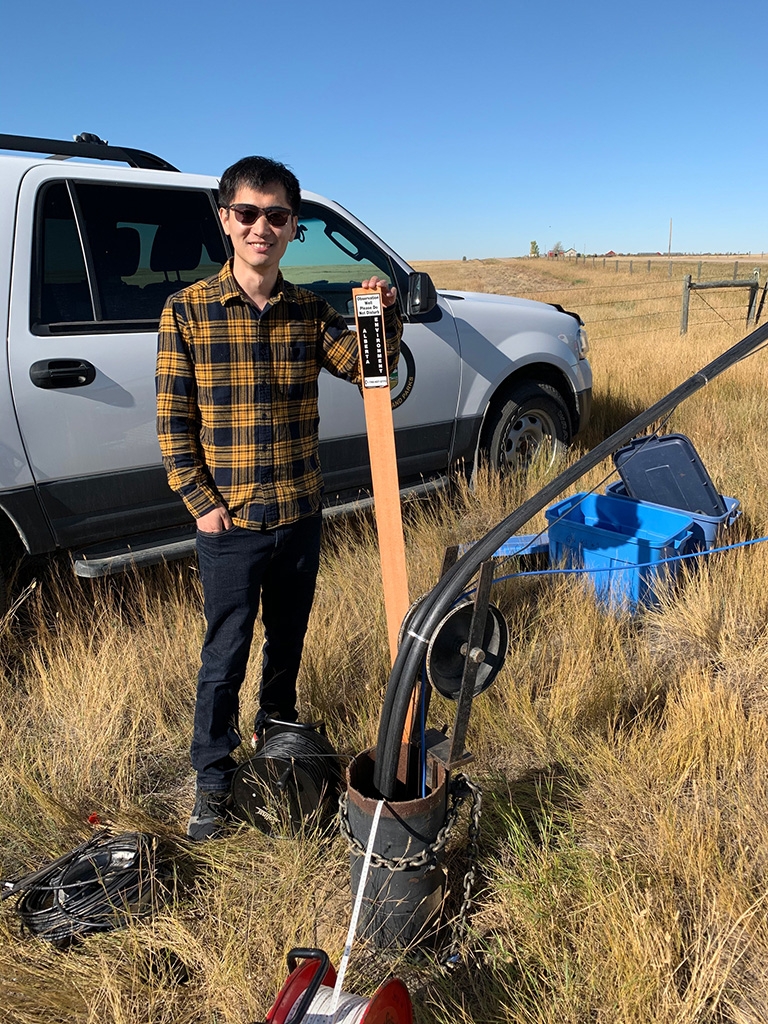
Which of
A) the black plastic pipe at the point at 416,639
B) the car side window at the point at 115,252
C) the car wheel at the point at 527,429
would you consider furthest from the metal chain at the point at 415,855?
the car wheel at the point at 527,429

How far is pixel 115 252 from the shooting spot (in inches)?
137

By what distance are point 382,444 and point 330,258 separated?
2.61 meters

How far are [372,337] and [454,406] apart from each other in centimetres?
269

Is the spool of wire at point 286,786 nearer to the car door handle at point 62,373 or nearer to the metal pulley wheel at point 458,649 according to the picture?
the metal pulley wheel at point 458,649

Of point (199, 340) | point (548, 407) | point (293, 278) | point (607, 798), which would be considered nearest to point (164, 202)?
point (293, 278)

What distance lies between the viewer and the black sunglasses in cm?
206

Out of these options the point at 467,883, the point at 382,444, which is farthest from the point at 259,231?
the point at 467,883

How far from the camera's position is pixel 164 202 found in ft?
12.1

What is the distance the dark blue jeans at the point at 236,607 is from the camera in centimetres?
230

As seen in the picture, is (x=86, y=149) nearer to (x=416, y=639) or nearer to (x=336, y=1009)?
(x=416, y=639)

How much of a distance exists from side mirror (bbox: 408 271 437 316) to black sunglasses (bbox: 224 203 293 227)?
1817mm

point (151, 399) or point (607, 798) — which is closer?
point (607, 798)

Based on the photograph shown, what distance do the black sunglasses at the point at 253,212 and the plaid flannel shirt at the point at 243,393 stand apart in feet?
0.57

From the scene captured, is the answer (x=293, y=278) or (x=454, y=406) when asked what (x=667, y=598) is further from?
(x=293, y=278)
